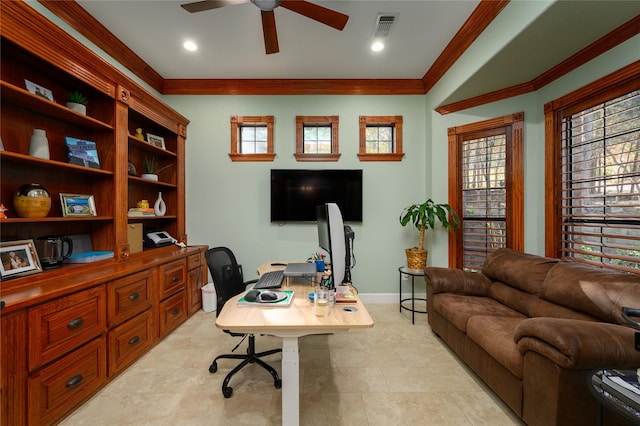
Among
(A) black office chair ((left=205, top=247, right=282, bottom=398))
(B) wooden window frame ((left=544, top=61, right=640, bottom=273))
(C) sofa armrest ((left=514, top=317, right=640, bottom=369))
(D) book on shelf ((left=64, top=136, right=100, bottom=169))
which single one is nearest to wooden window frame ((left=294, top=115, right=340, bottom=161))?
(A) black office chair ((left=205, top=247, right=282, bottom=398))

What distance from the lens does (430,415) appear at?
1604mm

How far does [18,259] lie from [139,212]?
Answer: 1098 mm

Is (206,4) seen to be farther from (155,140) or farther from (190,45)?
(155,140)

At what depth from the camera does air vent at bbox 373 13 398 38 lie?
2328mm

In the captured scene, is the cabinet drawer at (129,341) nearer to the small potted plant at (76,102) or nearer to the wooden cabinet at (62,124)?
the wooden cabinet at (62,124)

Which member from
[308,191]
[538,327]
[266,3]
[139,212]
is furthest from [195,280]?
[538,327]

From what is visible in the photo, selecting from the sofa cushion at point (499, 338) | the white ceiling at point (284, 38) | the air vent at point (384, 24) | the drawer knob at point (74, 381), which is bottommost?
the drawer knob at point (74, 381)

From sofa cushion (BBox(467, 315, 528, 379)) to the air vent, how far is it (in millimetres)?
2847

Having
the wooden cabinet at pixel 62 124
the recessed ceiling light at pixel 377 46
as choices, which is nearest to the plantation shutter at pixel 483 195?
the recessed ceiling light at pixel 377 46

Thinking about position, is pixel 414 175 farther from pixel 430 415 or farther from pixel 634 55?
pixel 430 415

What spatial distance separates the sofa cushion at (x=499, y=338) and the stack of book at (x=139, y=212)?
3.46 meters

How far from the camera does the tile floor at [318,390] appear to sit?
1588 millimetres

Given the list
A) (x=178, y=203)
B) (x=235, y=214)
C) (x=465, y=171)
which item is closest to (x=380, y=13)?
(x=465, y=171)

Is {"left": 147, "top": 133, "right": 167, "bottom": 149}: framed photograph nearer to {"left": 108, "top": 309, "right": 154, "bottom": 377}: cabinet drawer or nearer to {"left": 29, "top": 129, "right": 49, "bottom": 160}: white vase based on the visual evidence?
{"left": 29, "top": 129, "right": 49, "bottom": 160}: white vase
